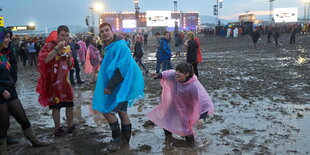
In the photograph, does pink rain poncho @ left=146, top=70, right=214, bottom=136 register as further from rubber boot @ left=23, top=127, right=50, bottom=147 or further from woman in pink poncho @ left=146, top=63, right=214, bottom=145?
rubber boot @ left=23, top=127, right=50, bottom=147

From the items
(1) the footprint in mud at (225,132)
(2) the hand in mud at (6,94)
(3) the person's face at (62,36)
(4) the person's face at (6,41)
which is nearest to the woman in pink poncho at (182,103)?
(1) the footprint in mud at (225,132)

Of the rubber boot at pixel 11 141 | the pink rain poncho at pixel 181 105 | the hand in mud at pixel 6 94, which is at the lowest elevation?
the rubber boot at pixel 11 141

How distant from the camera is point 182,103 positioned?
393 centimetres

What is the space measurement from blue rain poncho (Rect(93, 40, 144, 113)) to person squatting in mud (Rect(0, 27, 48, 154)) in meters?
0.99

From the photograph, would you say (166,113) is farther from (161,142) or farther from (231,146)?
(231,146)

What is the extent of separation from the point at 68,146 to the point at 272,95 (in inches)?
198

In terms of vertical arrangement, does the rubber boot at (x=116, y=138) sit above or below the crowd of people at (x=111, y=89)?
below

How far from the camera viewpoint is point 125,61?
348cm

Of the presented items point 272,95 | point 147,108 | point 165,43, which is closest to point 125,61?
point 147,108

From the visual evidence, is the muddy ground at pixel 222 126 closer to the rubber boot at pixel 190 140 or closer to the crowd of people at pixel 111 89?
the rubber boot at pixel 190 140

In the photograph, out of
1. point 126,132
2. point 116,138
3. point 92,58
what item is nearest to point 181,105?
point 126,132

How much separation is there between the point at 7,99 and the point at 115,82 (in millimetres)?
1326

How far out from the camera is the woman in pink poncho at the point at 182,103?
371 cm

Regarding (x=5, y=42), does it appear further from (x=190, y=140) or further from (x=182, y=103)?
(x=190, y=140)
